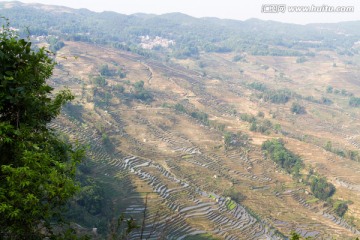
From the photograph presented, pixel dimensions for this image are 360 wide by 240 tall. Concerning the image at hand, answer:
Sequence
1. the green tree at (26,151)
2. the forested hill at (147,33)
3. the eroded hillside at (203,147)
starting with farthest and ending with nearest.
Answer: the forested hill at (147,33)
the eroded hillside at (203,147)
the green tree at (26,151)

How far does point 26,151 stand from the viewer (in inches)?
248

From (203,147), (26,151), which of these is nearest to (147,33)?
(203,147)

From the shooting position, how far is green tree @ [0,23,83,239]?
601 centimetres

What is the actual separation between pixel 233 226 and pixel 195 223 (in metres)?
3.08

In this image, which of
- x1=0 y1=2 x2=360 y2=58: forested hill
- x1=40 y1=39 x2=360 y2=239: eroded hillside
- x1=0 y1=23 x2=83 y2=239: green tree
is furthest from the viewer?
x1=0 y1=2 x2=360 y2=58: forested hill

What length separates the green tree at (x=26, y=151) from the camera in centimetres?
601

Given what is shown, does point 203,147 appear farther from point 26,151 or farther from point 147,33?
point 147,33

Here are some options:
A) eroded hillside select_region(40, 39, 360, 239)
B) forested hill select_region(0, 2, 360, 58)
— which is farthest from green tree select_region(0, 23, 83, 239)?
forested hill select_region(0, 2, 360, 58)

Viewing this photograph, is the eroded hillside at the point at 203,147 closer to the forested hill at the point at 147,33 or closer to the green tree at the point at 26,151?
the green tree at the point at 26,151

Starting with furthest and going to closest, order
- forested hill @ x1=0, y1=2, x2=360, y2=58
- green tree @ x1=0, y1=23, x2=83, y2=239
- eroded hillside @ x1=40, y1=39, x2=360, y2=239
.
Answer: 1. forested hill @ x1=0, y1=2, x2=360, y2=58
2. eroded hillside @ x1=40, y1=39, x2=360, y2=239
3. green tree @ x1=0, y1=23, x2=83, y2=239

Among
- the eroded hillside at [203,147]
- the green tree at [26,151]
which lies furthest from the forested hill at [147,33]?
the green tree at [26,151]

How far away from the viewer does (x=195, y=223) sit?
23.5 meters

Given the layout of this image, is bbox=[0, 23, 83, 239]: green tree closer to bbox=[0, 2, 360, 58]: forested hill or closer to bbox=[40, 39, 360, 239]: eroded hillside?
bbox=[40, 39, 360, 239]: eroded hillside

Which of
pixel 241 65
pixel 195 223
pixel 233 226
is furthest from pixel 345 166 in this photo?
pixel 241 65
